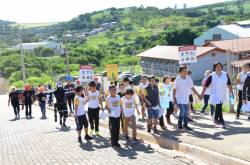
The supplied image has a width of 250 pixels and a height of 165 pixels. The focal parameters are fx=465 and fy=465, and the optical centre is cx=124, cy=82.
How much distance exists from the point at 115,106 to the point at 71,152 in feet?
5.45

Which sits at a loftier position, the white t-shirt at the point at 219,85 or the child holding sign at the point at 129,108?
the white t-shirt at the point at 219,85

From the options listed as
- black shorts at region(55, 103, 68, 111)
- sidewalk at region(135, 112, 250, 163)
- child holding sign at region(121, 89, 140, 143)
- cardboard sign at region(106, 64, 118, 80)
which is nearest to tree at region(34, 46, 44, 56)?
cardboard sign at region(106, 64, 118, 80)

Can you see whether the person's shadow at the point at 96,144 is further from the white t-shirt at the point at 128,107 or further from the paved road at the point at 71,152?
the white t-shirt at the point at 128,107

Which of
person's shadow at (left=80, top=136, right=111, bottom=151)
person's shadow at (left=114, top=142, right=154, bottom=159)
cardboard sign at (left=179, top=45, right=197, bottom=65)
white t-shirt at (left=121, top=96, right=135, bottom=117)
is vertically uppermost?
cardboard sign at (left=179, top=45, right=197, bottom=65)

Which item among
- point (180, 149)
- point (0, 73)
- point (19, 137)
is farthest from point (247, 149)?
point (0, 73)

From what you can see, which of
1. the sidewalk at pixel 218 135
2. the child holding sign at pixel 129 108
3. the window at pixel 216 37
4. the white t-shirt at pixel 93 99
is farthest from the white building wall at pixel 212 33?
the child holding sign at pixel 129 108

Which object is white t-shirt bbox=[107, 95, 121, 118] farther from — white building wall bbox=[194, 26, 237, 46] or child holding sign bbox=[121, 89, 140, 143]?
white building wall bbox=[194, 26, 237, 46]

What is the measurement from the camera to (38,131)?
1667cm

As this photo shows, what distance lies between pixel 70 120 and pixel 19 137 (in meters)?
4.08

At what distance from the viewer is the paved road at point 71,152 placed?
33.7ft

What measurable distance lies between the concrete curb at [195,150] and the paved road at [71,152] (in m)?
0.24

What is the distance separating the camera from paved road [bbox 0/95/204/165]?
10281mm

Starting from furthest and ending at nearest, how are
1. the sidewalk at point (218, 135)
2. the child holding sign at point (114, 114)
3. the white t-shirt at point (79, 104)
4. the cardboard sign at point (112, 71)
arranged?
1. the cardboard sign at point (112, 71)
2. the white t-shirt at point (79, 104)
3. the child holding sign at point (114, 114)
4. the sidewalk at point (218, 135)

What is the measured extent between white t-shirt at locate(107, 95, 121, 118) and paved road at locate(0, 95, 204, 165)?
858 mm
